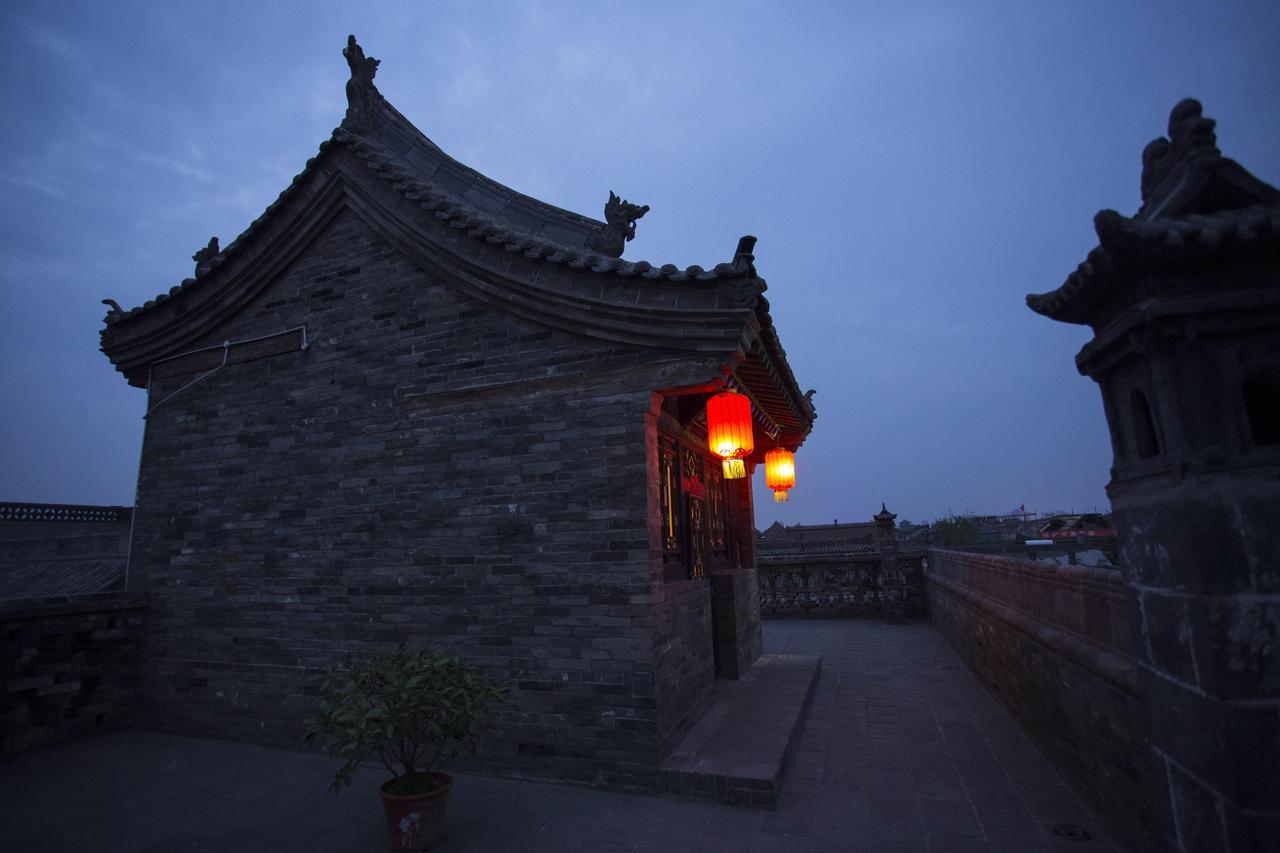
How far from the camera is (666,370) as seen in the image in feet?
17.2

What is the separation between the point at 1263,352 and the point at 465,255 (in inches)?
219

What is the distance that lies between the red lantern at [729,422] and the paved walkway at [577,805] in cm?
279

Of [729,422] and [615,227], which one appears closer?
[729,422]

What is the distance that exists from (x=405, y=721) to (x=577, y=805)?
4.96ft

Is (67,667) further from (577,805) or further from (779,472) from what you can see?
(779,472)

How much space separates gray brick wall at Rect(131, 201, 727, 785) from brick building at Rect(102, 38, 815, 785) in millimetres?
23

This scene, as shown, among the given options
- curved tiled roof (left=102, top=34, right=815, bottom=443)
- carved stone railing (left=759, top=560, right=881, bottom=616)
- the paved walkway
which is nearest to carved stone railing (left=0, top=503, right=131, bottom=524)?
curved tiled roof (left=102, top=34, right=815, bottom=443)

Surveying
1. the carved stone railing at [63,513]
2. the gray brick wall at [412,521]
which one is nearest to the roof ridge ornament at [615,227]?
the gray brick wall at [412,521]

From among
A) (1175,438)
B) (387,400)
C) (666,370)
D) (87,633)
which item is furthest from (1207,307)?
(87,633)

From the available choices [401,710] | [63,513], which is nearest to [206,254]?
[401,710]

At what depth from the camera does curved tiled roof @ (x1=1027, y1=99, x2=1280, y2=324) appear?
8.14 ft

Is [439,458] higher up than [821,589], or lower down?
higher up

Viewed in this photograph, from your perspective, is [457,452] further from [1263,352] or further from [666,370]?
[1263,352]

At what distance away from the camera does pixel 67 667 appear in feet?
20.9
